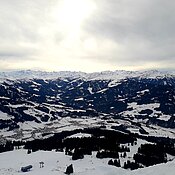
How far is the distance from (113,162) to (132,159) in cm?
2947

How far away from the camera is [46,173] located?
135000 mm

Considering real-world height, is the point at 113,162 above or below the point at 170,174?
below

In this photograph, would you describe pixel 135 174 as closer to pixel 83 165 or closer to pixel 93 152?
pixel 83 165

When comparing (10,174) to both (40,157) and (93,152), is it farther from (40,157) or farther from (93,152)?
(93,152)

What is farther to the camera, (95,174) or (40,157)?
(40,157)

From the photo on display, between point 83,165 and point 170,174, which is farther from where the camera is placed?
point 83,165

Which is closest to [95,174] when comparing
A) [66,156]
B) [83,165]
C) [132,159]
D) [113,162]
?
[83,165]

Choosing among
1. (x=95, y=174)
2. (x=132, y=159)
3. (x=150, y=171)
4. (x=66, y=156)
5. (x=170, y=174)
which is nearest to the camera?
(x=170, y=174)

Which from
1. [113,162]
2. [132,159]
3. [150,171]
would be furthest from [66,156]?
[150,171]

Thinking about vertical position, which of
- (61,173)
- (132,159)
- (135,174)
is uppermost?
(135,174)

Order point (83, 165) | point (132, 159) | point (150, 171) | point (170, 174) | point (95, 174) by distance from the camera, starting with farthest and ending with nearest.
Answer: point (132, 159) < point (83, 165) < point (95, 174) < point (150, 171) < point (170, 174)

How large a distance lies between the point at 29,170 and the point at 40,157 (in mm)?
36667

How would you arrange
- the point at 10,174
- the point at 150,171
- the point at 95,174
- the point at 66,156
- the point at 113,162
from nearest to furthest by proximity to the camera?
1. the point at 150,171
2. the point at 95,174
3. the point at 10,174
4. the point at 113,162
5. the point at 66,156

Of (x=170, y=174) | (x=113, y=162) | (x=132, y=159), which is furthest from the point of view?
(x=132, y=159)
